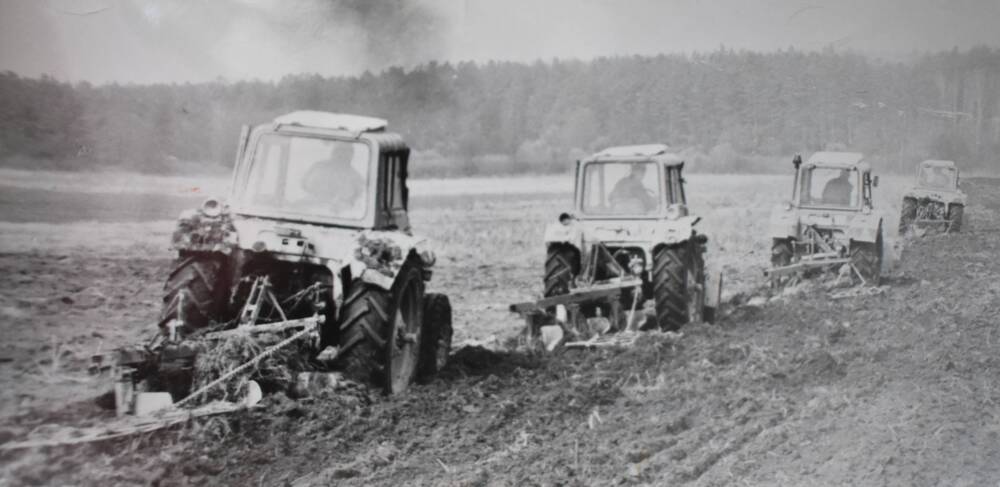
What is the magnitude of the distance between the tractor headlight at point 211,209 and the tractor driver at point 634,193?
187 inches

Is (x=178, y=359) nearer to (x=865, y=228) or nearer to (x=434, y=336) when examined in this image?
(x=434, y=336)

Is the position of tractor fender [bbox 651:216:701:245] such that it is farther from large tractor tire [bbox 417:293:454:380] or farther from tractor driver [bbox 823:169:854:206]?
tractor driver [bbox 823:169:854:206]

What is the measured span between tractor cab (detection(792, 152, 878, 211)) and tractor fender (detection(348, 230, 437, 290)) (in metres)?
6.86

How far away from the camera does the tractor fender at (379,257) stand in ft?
18.3

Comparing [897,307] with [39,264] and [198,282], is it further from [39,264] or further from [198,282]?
[39,264]

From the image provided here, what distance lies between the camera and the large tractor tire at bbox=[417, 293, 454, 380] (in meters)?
6.85

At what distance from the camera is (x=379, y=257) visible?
5.68 meters

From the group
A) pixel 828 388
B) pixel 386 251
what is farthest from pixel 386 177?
pixel 828 388

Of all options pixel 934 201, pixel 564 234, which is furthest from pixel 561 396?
pixel 934 201

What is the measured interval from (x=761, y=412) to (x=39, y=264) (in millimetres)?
6857

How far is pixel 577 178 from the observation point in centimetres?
949

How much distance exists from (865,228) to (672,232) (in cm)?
347

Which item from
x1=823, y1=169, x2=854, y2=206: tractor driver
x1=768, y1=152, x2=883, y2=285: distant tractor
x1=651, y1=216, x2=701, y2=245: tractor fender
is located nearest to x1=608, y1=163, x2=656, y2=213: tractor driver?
x1=651, y1=216, x2=701, y2=245: tractor fender

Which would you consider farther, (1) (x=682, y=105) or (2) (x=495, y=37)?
(1) (x=682, y=105)
